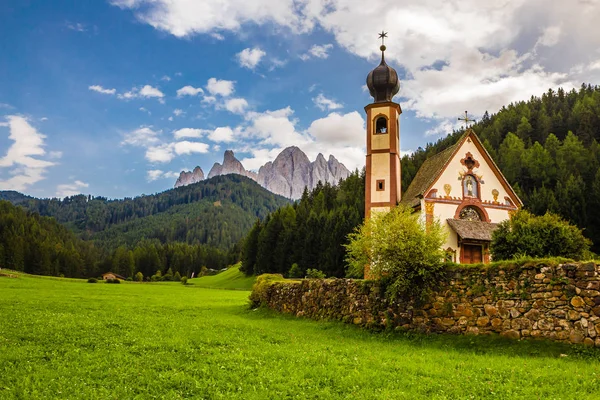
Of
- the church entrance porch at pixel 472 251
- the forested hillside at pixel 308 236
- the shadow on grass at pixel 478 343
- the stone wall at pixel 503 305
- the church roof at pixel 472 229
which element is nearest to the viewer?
the shadow on grass at pixel 478 343

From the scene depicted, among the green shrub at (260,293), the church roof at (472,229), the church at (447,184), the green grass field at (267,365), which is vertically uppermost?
the church at (447,184)

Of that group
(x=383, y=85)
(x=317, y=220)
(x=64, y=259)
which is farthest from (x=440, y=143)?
(x=64, y=259)

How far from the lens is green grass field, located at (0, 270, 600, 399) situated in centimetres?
855

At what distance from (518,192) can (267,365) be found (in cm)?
6232

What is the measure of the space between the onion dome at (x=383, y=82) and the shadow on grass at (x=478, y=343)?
29915 mm

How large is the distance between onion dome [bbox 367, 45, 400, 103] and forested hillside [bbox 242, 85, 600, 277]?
18.7 m

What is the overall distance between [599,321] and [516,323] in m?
2.08

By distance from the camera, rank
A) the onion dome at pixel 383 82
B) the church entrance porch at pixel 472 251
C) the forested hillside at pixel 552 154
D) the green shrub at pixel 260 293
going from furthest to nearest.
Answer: the forested hillside at pixel 552 154, the onion dome at pixel 383 82, the church entrance porch at pixel 472 251, the green shrub at pixel 260 293

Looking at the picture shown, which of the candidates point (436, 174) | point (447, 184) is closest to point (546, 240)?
point (436, 174)

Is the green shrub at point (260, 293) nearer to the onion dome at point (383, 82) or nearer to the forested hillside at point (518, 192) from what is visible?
the onion dome at point (383, 82)

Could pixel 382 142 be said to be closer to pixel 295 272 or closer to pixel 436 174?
pixel 436 174

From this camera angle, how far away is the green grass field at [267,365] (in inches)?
336

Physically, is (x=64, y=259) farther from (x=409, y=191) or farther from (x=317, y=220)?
(x=409, y=191)

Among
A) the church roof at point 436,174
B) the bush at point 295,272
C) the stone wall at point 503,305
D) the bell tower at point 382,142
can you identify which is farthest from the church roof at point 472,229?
the bush at point 295,272
